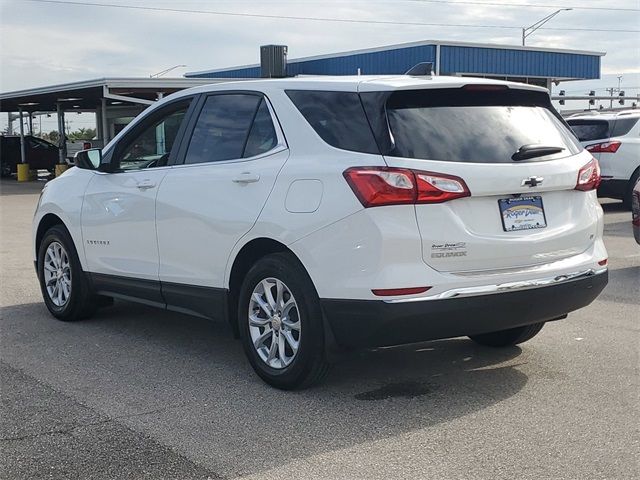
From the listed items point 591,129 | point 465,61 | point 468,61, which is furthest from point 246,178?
point 468,61

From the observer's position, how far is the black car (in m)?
36.2

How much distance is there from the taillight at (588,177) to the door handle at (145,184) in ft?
9.60

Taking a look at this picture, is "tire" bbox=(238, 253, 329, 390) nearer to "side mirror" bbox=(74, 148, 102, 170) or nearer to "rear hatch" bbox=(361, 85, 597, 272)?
"rear hatch" bbox=(361, 85, 597, 272)

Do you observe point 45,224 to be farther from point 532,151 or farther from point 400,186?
point 532,151

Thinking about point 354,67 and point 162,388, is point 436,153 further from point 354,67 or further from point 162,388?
point 354,67

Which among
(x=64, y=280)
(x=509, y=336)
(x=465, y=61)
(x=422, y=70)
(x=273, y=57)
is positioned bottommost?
(x=509, y=336)

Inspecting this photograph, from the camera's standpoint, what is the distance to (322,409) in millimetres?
4633

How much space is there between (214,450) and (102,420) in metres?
0.81

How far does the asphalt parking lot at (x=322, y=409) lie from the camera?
12.7ft

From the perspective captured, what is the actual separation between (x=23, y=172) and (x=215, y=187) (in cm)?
3089

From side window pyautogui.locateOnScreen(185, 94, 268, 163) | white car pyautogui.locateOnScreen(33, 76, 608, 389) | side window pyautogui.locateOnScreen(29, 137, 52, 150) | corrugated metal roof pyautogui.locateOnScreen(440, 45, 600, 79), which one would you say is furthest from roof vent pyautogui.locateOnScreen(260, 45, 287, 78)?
side window pyautogui.locateOnScreen(29, 137, 52, 150)

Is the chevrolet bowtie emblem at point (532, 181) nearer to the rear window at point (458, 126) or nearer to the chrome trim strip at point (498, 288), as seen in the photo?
the rear window at point (458, 126)

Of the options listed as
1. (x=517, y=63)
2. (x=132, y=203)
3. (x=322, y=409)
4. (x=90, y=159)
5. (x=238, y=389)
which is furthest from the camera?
(x=517, y=63)

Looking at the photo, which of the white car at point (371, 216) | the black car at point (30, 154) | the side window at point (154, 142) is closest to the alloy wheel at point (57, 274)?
the side window at point (154, 142)
